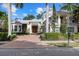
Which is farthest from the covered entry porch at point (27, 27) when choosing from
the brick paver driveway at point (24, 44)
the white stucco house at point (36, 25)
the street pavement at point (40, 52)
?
the street pavement at point (40, 52)

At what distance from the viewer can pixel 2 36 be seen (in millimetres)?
29516

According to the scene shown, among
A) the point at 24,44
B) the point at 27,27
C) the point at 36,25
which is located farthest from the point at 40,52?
the point at 36,25

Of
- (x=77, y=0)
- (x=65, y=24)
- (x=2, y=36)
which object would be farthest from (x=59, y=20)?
(x=77, y=0)

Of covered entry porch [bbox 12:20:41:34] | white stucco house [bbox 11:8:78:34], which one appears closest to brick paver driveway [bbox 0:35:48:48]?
white stucco house [bbox 11:8:78:34]

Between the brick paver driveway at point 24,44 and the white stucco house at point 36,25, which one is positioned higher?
the white stucco house at point 36,25

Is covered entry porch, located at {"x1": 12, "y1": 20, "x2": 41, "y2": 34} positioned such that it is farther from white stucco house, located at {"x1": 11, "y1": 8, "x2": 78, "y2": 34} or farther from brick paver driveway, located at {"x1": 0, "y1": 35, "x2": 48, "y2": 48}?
brick paver driveway, located at {"x1": 0, "y1": 35, "x2": 48, "y2": 48}

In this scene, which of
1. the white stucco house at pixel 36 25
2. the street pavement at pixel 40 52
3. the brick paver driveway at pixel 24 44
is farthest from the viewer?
the white stucco house at pixel 36 25

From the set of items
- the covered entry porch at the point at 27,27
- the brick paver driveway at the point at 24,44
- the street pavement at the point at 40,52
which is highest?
the covered entry porch at the point at 27,27

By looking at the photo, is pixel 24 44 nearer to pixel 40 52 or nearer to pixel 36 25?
pixel 40 52

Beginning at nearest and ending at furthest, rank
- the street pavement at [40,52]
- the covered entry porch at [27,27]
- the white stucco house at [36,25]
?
the street pavement at [40,52] → the white stucco house at [36,25] → the covered entry porch at [27,27]

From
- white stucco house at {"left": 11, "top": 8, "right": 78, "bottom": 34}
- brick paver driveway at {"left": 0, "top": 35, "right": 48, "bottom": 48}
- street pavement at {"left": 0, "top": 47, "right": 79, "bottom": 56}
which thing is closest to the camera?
street pavement at {"left": 0, "top": 47, "right": 79, "bottom": 56}

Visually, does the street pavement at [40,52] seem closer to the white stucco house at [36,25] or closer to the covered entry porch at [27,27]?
the white stucco house at [36,25]

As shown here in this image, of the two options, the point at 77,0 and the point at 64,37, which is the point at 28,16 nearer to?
the point at 64,37

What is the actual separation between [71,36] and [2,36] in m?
9.33
